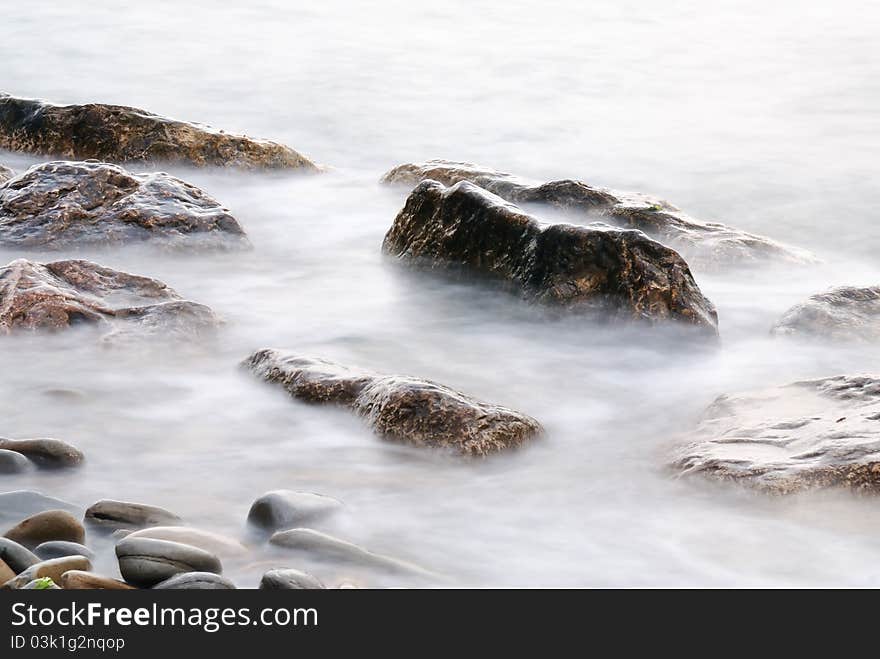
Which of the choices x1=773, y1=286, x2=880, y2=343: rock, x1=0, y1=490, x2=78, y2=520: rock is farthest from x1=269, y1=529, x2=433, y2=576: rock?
x1=773, y1=286, x2=880, y2=343: rock

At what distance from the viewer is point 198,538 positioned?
349cm

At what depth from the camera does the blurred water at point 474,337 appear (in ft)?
12.4

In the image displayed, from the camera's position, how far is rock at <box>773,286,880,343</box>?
225 inches

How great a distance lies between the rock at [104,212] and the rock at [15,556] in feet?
11.2

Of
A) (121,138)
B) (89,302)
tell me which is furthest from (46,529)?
(121,138)

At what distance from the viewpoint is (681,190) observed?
1002 cm

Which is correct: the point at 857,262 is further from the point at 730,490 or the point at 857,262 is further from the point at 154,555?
the point at 154,555

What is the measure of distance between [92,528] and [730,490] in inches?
82.1

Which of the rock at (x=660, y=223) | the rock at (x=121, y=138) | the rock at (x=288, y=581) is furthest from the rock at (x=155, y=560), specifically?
the rock at (x=121, y=138)

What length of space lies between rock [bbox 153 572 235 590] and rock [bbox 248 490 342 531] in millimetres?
544

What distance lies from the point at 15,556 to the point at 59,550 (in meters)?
0.20

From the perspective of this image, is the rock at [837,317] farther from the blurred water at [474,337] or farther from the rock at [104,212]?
the rock at [104,212]

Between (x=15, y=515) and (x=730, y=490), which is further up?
(x=730, y=490)
